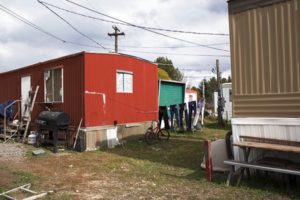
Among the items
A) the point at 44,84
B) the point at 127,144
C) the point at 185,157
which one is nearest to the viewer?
the point at 185,157

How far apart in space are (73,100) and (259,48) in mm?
7276

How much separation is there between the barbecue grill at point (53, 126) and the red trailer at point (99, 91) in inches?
14.5

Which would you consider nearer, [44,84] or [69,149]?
[69,149]

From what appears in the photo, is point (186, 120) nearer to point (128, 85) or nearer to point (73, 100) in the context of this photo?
point (128, 85)

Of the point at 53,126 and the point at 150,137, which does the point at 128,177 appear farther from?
the point at 150,137

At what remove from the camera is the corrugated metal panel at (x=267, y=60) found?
6926 mm

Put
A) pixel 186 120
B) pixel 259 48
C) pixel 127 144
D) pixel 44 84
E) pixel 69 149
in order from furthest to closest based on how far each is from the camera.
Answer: pixel 186 120, pixel 44 84, pixel 127 144, pixel 69 149, pixel 259 48

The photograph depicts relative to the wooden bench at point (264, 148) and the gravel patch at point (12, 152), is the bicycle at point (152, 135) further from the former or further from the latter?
the wooden bench at point (264, 148)

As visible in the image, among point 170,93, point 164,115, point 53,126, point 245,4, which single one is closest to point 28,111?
point 53,126

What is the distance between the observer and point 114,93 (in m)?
13.5

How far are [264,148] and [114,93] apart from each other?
750 cm

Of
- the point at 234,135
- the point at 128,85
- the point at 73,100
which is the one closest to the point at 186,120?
the point at 128,85

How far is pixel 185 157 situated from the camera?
10656 millimetres

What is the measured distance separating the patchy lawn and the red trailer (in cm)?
127
